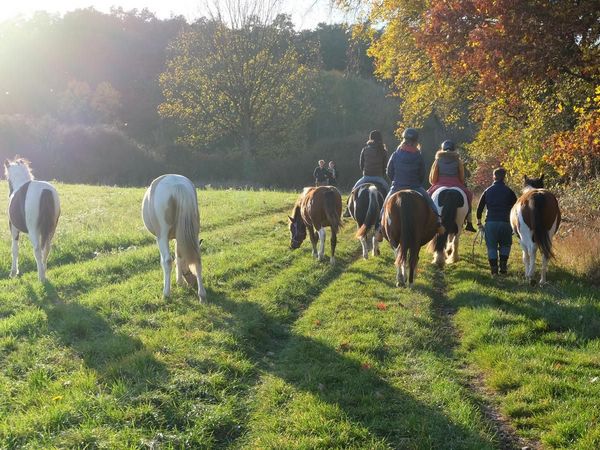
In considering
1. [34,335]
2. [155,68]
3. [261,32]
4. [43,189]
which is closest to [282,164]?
[261,32]

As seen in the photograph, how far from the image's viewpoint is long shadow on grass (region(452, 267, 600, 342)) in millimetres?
6992

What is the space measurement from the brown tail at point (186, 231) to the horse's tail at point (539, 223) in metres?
5.61

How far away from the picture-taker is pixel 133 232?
47.8 ft

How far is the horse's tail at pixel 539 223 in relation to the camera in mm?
8836

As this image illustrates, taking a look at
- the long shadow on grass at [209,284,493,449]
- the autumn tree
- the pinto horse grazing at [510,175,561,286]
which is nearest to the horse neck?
the long shadow on grass at [209,284,493,449]

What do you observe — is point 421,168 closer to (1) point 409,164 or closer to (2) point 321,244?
(1) point 409,164

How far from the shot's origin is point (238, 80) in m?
39.4

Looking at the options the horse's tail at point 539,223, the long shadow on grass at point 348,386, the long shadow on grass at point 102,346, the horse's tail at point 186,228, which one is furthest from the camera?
the horse's tail at point 539,223

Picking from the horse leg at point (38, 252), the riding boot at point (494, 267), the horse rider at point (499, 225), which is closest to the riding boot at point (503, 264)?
the horse rider at point (499, 225)

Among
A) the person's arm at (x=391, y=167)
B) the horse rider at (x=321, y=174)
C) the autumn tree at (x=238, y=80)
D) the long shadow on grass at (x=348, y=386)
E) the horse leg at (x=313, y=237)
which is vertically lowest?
the long shadow on grass at (x=348, y=386)

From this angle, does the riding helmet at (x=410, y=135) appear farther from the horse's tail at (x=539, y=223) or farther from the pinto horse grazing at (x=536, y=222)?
the horse's tail at (x=539, y=223)

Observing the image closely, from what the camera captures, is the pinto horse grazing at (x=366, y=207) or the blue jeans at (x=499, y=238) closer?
the blue jeans at (x=499, y=238)

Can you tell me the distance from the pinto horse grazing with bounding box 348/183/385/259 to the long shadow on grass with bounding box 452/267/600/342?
2.16 metres

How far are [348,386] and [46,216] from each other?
21.9 feet
